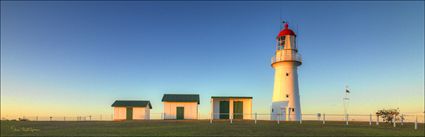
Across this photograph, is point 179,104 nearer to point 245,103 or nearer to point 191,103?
point 191,103

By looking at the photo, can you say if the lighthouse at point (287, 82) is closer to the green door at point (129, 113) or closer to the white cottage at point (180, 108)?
the white cottage at point (180, 108)

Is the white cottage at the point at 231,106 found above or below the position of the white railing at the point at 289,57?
below

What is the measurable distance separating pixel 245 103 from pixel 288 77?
6421 millimetres

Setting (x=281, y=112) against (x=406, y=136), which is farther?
(x=281, y=112)

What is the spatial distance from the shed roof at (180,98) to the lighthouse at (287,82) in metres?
10.1

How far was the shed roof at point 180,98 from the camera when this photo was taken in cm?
3465

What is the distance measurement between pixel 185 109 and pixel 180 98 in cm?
160

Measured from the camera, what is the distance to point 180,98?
3538 centimetres

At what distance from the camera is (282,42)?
3158 cm

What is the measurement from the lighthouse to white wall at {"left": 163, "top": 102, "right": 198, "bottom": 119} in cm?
956

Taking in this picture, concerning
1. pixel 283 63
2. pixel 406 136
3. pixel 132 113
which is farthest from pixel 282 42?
pixel 132 113

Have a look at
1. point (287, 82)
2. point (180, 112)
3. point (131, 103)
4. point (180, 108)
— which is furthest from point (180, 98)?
point (287, 82)

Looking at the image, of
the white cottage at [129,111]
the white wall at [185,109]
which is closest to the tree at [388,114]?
the white wall at [185,109]

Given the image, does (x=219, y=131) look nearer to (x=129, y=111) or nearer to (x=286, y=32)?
(x=286, y=32)
